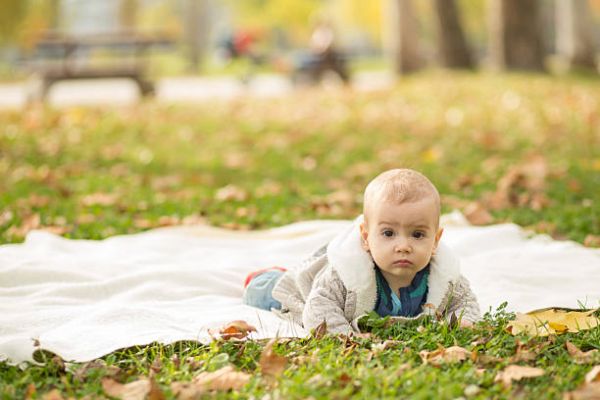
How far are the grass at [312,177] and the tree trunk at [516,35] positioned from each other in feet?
3.42

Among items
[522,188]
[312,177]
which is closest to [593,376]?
[522,188]

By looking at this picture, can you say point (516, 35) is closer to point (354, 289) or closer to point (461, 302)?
point (461, 302)

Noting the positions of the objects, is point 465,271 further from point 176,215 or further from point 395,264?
point 176,215

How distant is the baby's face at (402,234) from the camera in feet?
12.5

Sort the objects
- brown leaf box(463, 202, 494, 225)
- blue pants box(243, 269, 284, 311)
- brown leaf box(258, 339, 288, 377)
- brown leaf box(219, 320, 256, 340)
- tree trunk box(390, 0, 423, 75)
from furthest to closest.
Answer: tree trunk box(390, 0, 423, 75) → brown leaf box(463, 202, 494, 225) → blue pants box(243, 269, 284, 311) → brown leaf box(219, 320, 256, 340) → brown leaf box(258, 339, 288, 377)

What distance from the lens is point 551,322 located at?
418 cm

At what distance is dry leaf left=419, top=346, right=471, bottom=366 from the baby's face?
43 centimetres

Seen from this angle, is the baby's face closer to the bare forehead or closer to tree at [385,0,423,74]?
the bare forehead

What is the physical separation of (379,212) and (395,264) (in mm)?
244

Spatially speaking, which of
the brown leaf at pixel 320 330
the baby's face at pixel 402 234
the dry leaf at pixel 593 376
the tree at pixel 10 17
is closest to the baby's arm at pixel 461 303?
the baby's face at pixel 402 234

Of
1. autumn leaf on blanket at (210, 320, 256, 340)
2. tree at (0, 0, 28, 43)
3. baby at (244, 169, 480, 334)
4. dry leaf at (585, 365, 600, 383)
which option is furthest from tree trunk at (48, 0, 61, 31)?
dry leaf at (585, 365, 600, 383)

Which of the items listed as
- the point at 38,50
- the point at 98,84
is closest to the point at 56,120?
the point at 38,50

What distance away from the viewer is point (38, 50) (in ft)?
56.0

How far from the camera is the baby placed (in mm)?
3842
